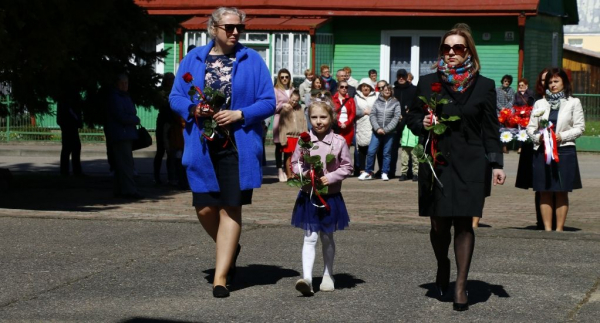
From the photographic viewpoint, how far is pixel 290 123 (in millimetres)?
18453

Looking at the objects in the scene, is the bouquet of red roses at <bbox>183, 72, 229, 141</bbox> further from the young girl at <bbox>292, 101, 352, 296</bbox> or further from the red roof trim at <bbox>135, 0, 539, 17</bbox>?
the red roof trim at <bbox>135, 0, 539, 17</bbox>

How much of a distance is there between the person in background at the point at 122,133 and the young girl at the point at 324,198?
7690 mm

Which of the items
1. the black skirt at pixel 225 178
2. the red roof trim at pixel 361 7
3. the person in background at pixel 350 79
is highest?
the red roof trim at pixel 361 7

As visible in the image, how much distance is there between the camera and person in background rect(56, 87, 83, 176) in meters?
17.4

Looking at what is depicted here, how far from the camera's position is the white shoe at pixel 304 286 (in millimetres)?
7527

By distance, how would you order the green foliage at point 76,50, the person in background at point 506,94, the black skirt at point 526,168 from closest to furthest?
the black skirt at point 526,168 → the green foliage at point 76,50 → the person in background at point 506,94

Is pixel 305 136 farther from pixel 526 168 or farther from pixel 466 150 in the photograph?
pixel 526 168

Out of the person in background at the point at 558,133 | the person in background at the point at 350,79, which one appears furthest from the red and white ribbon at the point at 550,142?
the person in background at the point at 350,79

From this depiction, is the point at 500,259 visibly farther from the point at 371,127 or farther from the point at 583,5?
the point at 583,5

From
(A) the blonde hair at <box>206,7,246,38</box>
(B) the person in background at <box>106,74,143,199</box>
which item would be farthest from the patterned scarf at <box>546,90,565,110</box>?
(B) the person in background at <box>106,74,143,199</box>

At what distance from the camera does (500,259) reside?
29.9 feet

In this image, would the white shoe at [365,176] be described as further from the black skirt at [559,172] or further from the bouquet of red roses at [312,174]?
the bouquet of red roses at [312,174]

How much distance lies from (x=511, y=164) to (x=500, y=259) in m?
14.1

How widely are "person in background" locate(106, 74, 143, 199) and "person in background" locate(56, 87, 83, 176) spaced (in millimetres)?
1211
